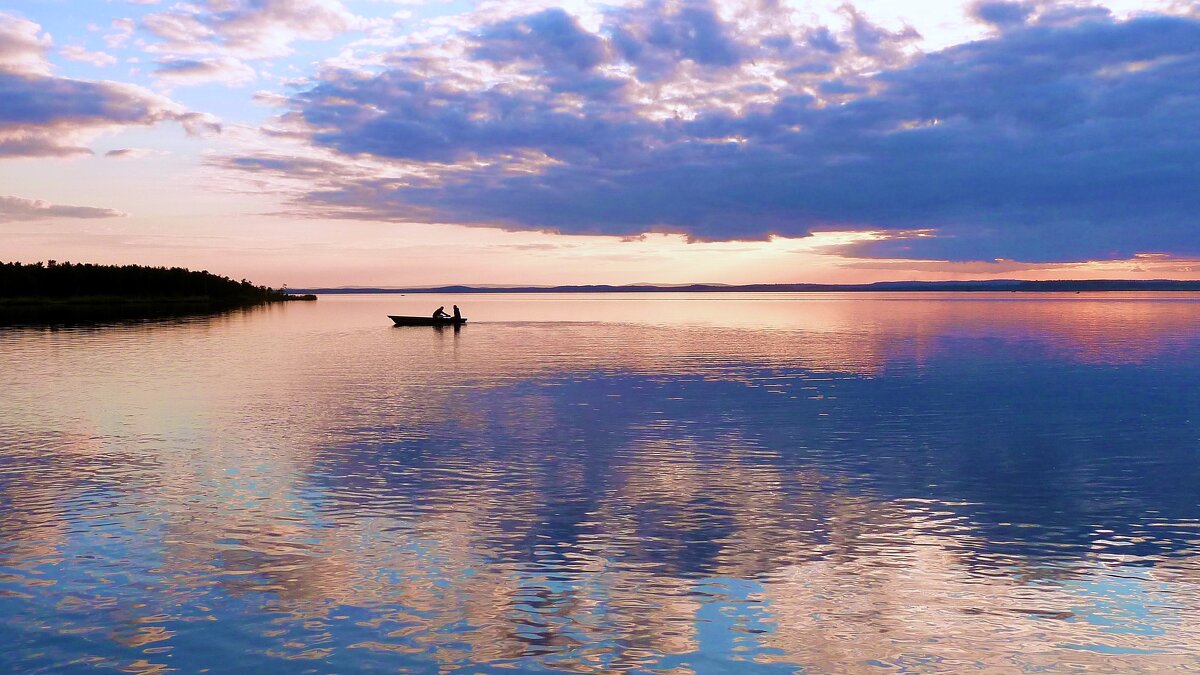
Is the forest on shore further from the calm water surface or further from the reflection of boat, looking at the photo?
the calm water surface

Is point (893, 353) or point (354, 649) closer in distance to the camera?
point (354, 649)

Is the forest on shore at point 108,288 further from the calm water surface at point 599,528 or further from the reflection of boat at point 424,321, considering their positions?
the calm water surface at point 599,528

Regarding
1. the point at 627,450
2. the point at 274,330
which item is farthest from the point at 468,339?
the point at 627,450

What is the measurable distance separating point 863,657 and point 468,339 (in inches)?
2555

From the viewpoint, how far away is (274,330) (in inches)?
3268

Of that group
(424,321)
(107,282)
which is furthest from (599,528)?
(107,282)

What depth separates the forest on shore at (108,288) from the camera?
139 meters

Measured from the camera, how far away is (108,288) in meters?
153

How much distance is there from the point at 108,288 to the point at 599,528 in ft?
529

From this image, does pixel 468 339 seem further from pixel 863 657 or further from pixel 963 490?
pixel 863 657

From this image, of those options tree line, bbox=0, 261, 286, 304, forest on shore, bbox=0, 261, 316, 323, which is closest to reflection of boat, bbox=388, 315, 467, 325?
forest on shore, bbox=0, 261, 316, 323

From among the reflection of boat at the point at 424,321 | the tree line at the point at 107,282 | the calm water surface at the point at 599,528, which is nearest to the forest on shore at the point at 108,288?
the tree line at the point at 107,282

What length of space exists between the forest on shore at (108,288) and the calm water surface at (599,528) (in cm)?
11524

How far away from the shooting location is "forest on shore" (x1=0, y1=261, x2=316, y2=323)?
139 m
